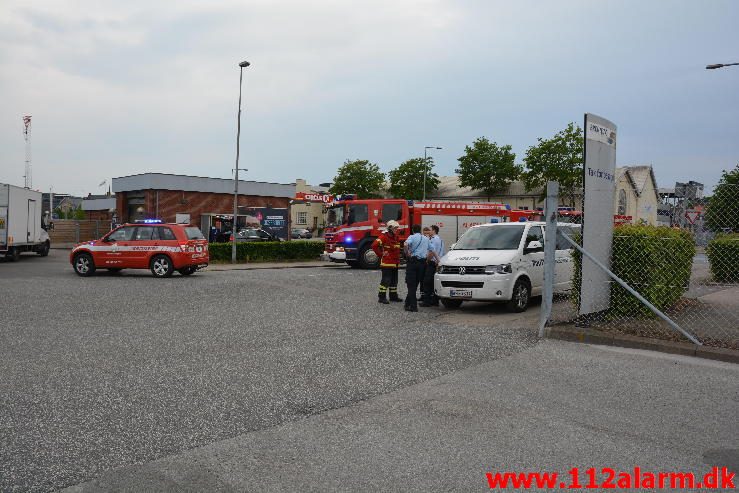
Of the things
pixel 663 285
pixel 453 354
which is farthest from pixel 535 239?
pixel 453 354

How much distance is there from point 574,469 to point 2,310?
10.5 m

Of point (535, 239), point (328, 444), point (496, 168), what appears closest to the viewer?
point (328, 444)

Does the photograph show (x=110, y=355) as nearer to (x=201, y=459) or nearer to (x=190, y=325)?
(x=190, y=325)

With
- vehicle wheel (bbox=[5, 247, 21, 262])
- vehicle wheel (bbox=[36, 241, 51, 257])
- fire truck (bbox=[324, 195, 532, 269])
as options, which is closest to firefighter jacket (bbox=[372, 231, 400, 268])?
fire truck (bbox=[324, 195, 532, 269])

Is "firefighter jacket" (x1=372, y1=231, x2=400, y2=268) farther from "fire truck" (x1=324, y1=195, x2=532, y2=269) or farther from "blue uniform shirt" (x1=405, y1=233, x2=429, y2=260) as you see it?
"fire truck" (x1=324, y1=195, x2=532, y2=269)

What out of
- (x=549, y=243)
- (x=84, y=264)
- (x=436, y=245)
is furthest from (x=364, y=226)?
(x=549, y=243)

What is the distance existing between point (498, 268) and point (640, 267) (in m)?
2.46

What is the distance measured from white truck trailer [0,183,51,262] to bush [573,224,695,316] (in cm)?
2307

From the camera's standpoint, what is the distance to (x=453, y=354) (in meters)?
7.62

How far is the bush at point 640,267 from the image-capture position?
9375 millimetres

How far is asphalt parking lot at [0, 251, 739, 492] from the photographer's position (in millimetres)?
3979

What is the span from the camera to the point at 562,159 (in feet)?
193

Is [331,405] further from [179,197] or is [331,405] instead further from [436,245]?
[179,197]

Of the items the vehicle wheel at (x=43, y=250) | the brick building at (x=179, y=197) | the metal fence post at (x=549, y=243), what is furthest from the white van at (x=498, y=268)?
→ the brick building at (x=179, y=197)
